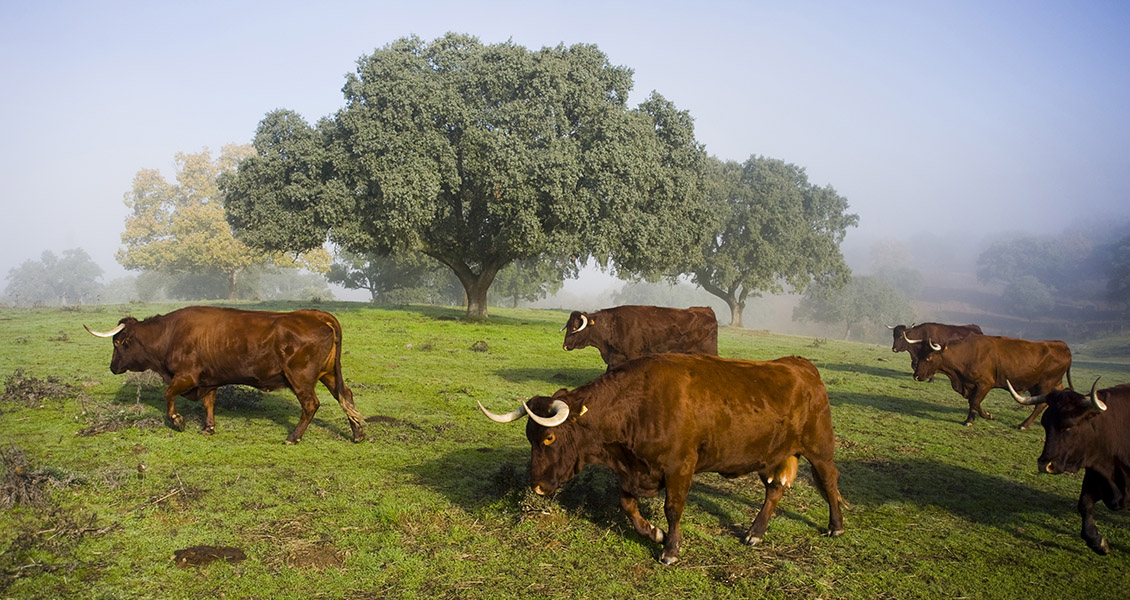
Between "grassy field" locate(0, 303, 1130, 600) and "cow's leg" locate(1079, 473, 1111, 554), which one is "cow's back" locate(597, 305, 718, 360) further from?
"cow's leg" locate(1079, 473, 1111, 554)

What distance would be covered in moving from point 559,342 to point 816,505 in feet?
53.8

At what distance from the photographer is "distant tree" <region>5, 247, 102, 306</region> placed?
12712cm

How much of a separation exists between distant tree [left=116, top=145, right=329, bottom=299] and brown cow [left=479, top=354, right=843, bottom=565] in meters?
35.0

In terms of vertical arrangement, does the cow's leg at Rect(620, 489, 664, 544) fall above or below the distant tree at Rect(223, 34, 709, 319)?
below

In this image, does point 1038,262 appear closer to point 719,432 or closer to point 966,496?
point 966,496

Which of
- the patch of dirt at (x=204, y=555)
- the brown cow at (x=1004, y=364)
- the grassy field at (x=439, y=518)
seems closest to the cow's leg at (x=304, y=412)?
the grassy field at (x=439, y=518)

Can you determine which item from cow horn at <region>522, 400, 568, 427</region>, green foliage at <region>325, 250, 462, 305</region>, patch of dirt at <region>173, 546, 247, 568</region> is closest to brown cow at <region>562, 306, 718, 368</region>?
cow horn at <region>522, 400, 568, 427</region>

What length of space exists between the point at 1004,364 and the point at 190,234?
56.7 meters

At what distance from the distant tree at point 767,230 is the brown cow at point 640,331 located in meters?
30.4

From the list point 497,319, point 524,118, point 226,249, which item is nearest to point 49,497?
point 524,118

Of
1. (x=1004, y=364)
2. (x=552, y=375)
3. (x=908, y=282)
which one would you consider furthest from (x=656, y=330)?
(x=908, y=282)

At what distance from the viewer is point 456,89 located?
25.8 m

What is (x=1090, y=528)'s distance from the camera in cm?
667

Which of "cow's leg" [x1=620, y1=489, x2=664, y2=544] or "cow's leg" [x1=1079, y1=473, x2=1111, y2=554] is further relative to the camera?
"cow's leg" [x1=1079, y1=473, x2=1111, y2=554]
